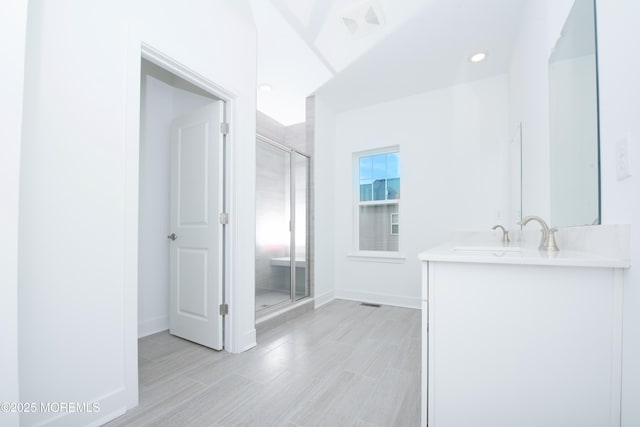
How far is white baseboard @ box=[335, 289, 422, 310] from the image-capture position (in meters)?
3.35

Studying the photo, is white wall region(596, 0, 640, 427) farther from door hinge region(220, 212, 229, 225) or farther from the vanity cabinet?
door hinge region(220, 212, 229, 225)

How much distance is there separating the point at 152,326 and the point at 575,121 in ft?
11.1

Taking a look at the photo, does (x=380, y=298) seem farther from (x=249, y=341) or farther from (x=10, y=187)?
(x=10, y=187)

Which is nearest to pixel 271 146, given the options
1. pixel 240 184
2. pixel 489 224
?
pixel 240 184

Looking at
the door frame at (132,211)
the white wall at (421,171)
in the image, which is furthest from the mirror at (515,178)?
the door frame at (132,211)

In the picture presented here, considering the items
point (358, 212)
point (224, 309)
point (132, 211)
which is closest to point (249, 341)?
point (224, 309)

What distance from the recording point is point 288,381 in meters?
1.73

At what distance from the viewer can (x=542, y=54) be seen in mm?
1746

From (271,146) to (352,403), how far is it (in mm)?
2516

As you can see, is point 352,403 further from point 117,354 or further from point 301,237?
point 301,237

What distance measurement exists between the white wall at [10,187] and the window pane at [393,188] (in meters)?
3.38

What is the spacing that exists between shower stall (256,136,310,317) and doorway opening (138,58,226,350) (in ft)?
1.99

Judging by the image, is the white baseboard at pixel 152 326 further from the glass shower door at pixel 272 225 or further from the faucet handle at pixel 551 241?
the faucet handle at pixel 551 241

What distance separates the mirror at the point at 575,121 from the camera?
3.54ft
